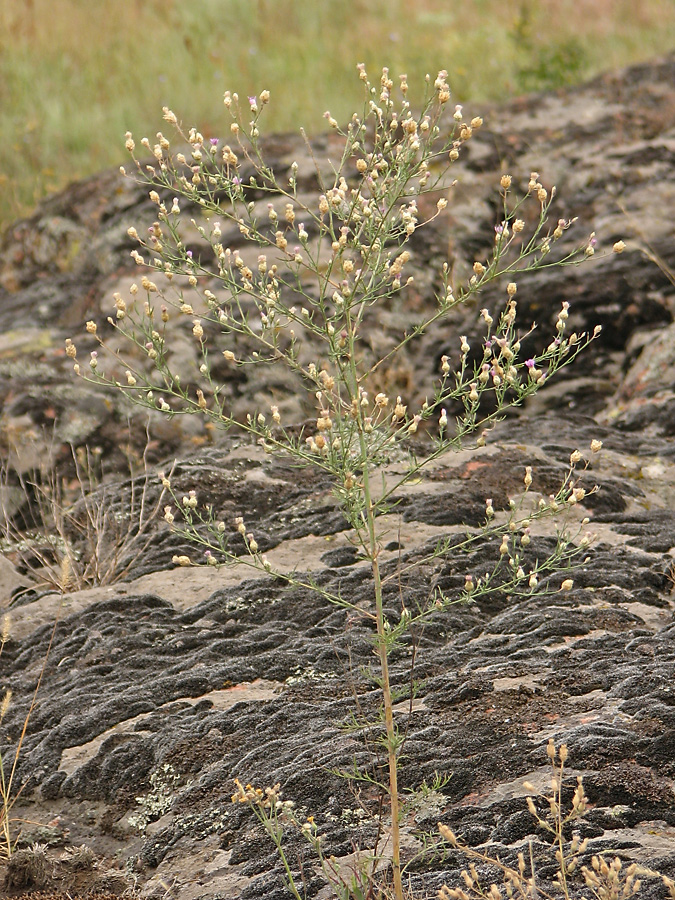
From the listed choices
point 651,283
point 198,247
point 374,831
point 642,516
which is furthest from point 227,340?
point 374,831

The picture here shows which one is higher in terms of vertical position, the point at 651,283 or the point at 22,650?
Result: the point at 651,283

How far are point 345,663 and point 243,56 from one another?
10021 millimetres

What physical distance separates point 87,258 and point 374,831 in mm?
6717

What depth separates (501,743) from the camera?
3.16 metres

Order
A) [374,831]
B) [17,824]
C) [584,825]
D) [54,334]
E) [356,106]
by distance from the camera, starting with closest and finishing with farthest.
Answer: [584,825] < [374,831] < [17,824] < [54,334] < [356,106]

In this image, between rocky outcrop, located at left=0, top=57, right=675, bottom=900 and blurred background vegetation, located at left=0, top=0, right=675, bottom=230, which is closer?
rocky outcrop, located at left=0, top=57, right=675, bottom=900

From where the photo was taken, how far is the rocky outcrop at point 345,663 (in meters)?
2.98

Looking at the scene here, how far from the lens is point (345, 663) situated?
3836 millimetres

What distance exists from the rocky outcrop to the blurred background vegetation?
4369mm

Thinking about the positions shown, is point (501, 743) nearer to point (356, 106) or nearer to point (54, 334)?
point (54, 334)

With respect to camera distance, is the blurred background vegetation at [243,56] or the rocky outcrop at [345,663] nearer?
the rocky outcrop at [345,663]

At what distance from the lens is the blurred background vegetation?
10438 millimetres

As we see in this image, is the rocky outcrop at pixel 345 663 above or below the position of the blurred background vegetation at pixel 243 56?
below

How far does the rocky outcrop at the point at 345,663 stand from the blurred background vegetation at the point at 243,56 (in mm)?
4369
